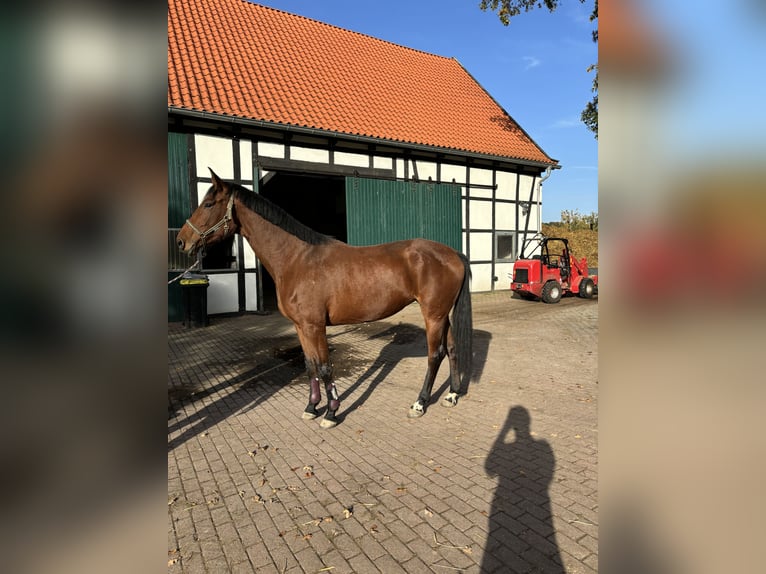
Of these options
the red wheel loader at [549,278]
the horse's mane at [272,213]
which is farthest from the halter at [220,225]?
the red wheel loader at [549,278]

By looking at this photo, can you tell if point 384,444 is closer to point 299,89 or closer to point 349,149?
point 349,149

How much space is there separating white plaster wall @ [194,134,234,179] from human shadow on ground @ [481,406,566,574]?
26.7 feet

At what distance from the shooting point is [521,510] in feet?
8.17

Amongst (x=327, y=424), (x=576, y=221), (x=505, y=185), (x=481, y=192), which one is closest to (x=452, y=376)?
(x=327, y=424)

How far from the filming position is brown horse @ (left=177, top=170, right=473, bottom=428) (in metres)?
3.79

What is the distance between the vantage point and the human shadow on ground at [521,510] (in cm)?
210

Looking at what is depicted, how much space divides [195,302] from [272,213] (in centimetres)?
537

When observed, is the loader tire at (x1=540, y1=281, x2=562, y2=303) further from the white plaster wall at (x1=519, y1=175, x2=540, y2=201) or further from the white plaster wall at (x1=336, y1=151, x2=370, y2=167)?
the white plaster wall at (x1=336, y1=151, x2=370, y2=167)

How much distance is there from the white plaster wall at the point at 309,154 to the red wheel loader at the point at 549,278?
235 inches

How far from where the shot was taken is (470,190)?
1285 cm

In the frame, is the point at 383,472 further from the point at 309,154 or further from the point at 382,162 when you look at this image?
the point at 382,162

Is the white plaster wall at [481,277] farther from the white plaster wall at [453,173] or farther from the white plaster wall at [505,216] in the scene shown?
the white plaster wall at [453,173]

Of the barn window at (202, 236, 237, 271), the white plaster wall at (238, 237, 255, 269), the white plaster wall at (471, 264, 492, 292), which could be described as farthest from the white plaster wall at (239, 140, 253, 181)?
the white plaster wall at (471, 264, 492, 292)
